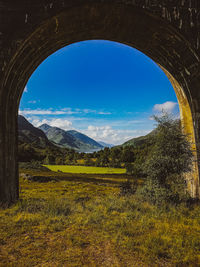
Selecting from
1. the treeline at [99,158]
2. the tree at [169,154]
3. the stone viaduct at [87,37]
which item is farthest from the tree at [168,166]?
the treeline at [99,158]

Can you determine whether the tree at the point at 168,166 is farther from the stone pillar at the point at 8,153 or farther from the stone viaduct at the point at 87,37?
the stone pillar at the point at 8,153

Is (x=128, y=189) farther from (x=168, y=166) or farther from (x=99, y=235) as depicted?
(x=99, y=235)

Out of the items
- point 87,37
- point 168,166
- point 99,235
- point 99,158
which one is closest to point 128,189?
point 168,166

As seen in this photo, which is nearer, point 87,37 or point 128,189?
point 87,37

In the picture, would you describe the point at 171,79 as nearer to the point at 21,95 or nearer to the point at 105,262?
the point at 21,95

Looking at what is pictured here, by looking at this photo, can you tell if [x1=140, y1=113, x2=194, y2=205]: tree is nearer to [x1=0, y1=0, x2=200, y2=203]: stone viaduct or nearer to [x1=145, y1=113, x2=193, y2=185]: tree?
[x1=145, y1=113, x2=193, y2=185]: tree

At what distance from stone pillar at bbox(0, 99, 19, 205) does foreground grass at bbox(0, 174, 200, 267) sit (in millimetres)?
699

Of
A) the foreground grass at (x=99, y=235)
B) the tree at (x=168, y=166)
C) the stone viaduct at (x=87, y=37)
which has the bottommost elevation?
the foreground grass at (x=99, y=235)

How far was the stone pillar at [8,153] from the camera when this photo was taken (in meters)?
7.36

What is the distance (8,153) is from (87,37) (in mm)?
7607

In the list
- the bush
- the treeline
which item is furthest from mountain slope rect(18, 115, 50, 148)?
the bush

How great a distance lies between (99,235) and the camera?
208 inches

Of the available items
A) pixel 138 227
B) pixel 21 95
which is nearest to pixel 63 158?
pixel 21 95

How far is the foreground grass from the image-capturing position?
4.14m
